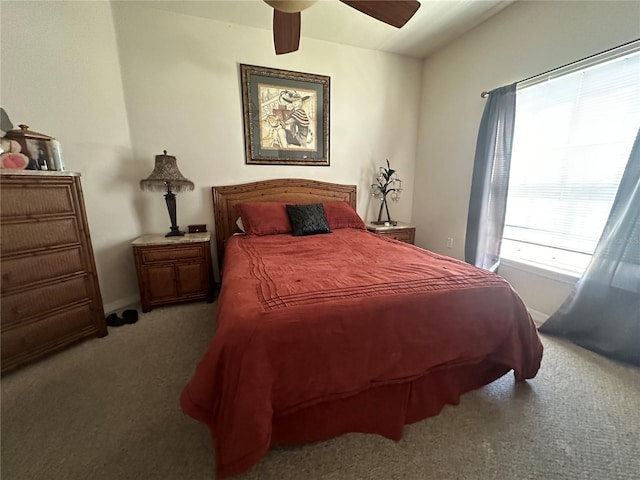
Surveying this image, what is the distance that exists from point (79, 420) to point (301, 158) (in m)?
2.78

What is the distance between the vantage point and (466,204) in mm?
2936

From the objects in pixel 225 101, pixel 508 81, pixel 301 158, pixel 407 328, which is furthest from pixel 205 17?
pixel 407 328

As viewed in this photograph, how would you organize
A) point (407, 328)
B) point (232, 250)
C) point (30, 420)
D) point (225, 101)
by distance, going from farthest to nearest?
point (225, 101) < point (232, 250) < point (30, 420) < point (407, 328)

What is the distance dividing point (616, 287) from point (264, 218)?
2.75 metres

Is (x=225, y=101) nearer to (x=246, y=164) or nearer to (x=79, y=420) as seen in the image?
(x=246, y=164)

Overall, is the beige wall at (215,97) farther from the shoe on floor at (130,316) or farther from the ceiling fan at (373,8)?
the ceiling fan at (373,8)

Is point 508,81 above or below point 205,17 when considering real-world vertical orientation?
below

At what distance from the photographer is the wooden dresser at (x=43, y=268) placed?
1.53 metres

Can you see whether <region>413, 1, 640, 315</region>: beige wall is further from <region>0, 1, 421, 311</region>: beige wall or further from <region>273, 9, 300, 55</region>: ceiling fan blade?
<region>273, 9, 300, 55</region>: ceiling fan blade

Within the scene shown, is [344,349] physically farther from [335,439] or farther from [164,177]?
[164,177]

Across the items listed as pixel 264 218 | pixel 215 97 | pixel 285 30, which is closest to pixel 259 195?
pixel 264 218

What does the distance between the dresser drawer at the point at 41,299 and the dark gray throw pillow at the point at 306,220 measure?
66.6 inches

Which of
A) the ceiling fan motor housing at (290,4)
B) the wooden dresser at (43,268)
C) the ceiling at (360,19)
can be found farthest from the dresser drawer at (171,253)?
the ceiling at (360,19)

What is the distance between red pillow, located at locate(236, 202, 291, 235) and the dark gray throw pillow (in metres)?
0.08
